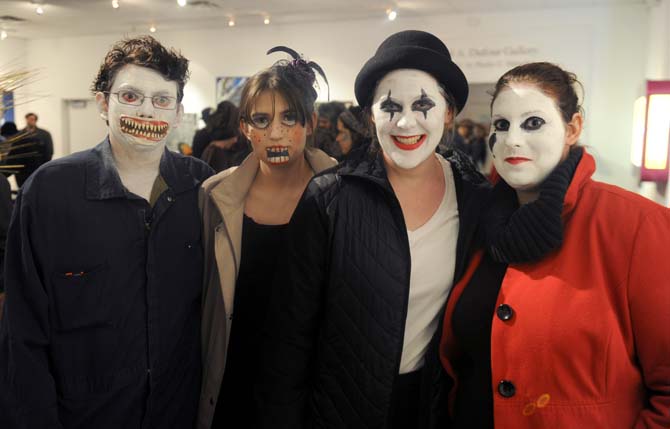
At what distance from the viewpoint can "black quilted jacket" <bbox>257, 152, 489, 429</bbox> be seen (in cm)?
139

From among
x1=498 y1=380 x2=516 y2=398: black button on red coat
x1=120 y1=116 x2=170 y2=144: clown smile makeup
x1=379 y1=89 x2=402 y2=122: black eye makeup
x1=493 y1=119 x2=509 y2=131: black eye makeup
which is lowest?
x1=498 y1=380 x2=516 y2=398: black button on red coat

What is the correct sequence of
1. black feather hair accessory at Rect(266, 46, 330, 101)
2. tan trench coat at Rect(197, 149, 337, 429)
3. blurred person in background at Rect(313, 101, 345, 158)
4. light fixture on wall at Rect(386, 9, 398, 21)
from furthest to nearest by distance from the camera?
light fixture on wall at Rect(386, 9, 398, 21) → blurred person in background at Rect(313, 101, 345, 158) → black feather hair accessory at Rect(266, 46, 330, 101) → tan trench coat at Rect(197, 149, 337, 429)

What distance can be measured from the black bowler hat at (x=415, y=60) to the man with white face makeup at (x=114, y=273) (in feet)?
2.02

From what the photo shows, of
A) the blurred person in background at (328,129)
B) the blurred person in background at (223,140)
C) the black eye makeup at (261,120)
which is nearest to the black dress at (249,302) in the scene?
the black eye makeup at (261,120)

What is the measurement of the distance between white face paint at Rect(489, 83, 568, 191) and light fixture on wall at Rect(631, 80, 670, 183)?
12.3 feet

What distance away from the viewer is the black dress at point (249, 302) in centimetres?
186

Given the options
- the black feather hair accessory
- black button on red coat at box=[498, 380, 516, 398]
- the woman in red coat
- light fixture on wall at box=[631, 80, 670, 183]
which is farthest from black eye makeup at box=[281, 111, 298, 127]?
light fixture on wall at box=[631, 80, 670, 183]

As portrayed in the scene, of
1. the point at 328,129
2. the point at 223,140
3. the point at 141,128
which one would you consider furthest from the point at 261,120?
the point at 328,129

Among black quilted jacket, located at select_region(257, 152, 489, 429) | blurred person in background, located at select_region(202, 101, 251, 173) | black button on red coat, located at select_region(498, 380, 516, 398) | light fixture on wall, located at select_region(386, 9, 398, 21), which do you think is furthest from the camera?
light fixture on wall, located at select_region(386, 9, 398, 21)

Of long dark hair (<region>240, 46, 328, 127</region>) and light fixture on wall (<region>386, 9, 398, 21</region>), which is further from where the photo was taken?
light fixture on wall (<region>386, 9, 398, 21</region>)

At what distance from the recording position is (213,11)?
7309 mm

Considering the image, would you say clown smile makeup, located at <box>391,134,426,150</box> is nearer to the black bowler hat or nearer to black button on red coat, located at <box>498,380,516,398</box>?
the black bowler hat

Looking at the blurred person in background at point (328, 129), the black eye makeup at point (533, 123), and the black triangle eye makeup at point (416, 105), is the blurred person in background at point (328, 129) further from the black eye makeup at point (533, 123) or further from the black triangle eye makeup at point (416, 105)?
the black eye makeup at point (533, 123)

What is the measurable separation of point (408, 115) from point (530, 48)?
5945 mm
